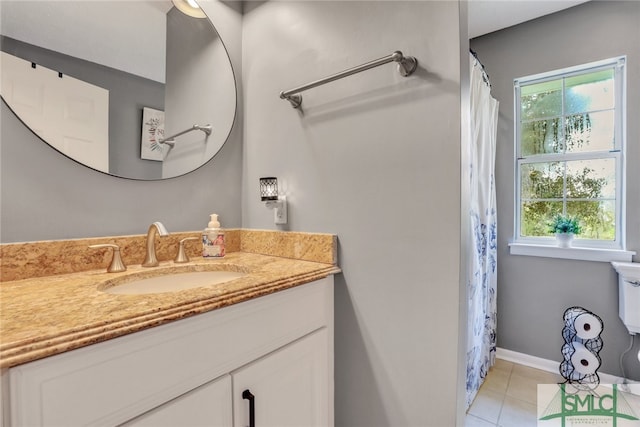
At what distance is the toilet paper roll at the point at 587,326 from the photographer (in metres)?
1.69

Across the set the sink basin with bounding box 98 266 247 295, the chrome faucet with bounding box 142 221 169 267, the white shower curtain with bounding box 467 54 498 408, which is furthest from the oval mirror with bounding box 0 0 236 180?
the white shower curtain with bounding box 467 54 498 408

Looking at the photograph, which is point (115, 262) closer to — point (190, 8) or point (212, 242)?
point (212, 242)

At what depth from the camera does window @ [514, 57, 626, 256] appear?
1866 mm

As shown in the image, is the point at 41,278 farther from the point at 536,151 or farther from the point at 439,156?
the point at 536,151

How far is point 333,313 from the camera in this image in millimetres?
1099

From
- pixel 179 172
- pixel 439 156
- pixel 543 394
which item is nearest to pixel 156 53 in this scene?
pixel 179 172

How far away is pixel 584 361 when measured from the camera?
5.66 feet

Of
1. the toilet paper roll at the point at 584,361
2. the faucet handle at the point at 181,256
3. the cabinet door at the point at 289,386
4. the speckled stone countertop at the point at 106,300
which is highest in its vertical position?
the faucet handle at the point at 181,256

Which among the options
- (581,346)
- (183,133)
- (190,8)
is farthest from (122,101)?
(581,346)

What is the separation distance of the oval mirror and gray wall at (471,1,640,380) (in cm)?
199

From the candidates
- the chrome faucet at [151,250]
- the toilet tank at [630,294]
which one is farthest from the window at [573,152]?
the chrome faucet at [151,250]

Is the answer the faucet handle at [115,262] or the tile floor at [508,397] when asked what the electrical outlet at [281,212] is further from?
the tile floor at [508,397]

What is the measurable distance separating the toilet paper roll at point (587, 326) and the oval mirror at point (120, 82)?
2.26 metres

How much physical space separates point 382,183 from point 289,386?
714 millimetres
